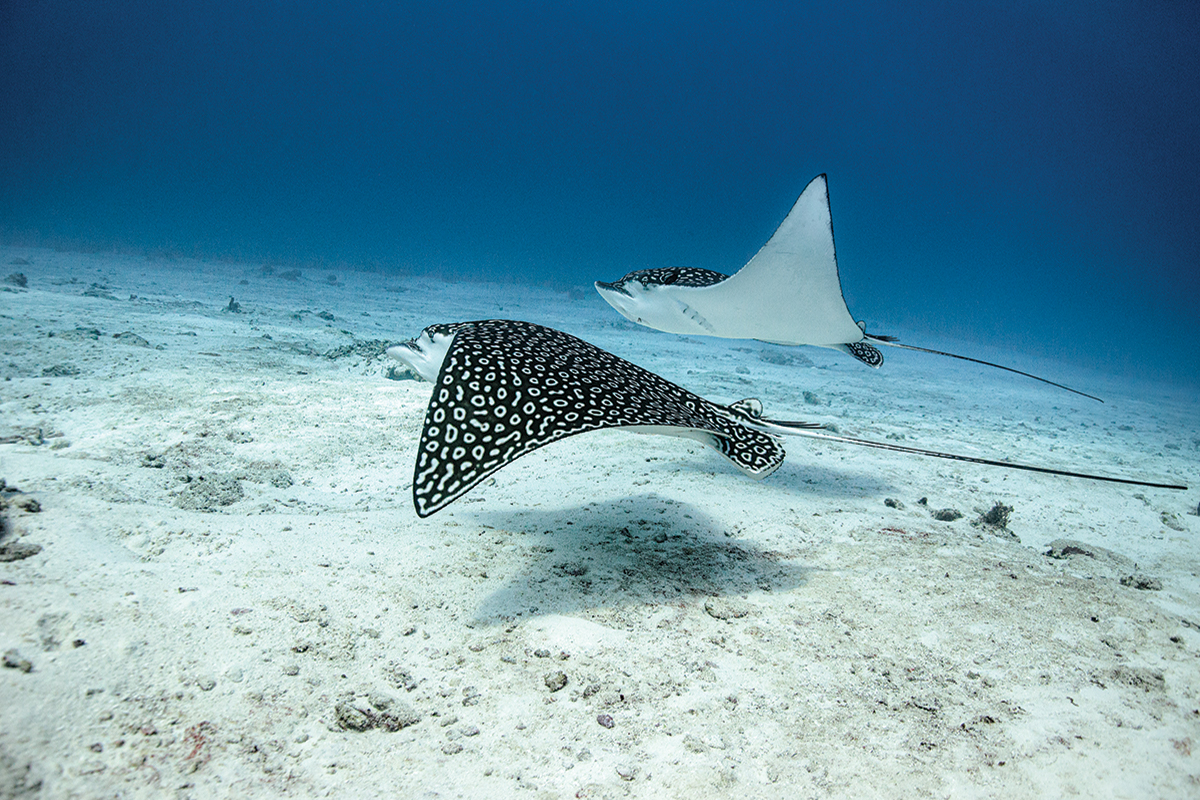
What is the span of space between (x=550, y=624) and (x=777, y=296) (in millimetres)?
3840

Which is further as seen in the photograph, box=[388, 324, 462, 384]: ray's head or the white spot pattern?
box=[388, 324, 462, 384]: ray's head

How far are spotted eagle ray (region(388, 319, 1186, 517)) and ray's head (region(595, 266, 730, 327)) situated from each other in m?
2.12

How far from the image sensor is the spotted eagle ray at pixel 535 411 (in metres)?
2.35

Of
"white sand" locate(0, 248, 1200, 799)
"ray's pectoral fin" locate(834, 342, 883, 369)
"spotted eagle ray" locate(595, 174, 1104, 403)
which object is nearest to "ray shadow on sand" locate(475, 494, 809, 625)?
"white sand" locate(0, 248, 1200, 799)

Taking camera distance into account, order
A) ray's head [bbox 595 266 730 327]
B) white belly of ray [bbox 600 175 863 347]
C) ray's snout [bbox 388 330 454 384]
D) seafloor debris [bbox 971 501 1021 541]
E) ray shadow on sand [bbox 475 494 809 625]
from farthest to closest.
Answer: ray's head [bbox 595 266 730 327]
seafloor debris [bbox 971 501 1021 541]
white belly of ray [bbox 600 175 863 347]
ray's snout [bbox 388 330 454 384]
ray shadow on sand [bbox 475 494 809 625]

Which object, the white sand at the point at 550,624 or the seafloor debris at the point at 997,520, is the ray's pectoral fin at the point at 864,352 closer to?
the white sand at the point at 550,624

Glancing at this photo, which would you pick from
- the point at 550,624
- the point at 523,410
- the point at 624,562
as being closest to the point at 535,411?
the point at 523,410

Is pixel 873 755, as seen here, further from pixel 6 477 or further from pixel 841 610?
pixel 6 477

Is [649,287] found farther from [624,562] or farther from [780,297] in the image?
[624,562]

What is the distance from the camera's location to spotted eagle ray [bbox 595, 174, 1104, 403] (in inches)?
169

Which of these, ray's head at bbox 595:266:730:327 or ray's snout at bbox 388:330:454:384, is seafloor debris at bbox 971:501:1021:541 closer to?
ray's head at bbox 595:266:730:327

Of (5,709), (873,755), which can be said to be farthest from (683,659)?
(5,709)

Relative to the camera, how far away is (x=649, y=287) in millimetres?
5707

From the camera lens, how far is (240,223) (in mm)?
54125
